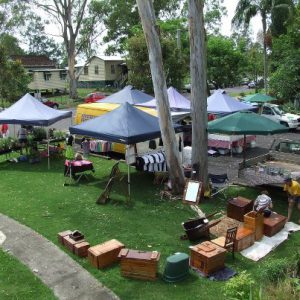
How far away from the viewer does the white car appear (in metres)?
25.4

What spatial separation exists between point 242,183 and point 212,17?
166ft

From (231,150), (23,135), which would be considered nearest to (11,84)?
(23,135)

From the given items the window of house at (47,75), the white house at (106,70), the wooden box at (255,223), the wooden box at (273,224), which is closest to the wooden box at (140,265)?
the wooden box at (255,223)

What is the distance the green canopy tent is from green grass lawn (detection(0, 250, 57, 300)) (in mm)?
7580

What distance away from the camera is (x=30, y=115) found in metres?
17.5

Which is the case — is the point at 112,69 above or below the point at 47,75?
above

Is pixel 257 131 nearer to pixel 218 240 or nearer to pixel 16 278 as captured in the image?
pixel 218 240

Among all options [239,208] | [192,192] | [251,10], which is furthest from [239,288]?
[251,10]

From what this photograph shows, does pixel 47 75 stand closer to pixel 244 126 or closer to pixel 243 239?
pixel 244 126

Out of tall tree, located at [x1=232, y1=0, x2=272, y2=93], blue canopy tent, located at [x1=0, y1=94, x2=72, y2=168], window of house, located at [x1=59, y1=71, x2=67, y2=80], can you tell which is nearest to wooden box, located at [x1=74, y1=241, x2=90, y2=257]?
blue canopy tent, located at [x1=0, y1=94, x2=72, y2=168]

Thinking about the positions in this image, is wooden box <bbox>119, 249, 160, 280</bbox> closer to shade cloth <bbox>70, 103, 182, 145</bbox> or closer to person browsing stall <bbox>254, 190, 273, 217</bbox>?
person browsing stall <bbox>254, 190, 273, 217</bbox>

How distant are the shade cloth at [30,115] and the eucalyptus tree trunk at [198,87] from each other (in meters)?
6.88

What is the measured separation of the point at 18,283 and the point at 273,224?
6.01 m

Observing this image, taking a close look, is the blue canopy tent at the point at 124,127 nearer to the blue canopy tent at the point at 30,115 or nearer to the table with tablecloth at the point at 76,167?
the table with tablecloth at the point at 76,167
